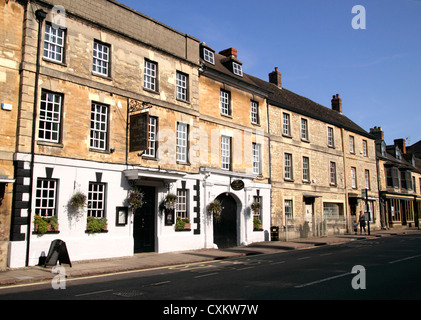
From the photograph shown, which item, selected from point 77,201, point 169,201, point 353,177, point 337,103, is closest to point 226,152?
point 169,201

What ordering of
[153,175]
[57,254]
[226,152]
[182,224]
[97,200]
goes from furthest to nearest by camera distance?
[226,152] → [182,224] → [153,175] → [97,200] → [57,254]

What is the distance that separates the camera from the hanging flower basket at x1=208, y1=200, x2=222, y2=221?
64.0 ft

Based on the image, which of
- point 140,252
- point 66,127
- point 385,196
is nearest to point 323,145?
point 385,196

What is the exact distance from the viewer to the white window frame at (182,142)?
18891mm

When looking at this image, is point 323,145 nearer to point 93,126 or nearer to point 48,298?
point 93,126

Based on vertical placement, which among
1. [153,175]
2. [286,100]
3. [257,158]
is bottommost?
[153,175]

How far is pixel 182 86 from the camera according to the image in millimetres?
19516

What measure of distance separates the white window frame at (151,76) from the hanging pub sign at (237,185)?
265 inches

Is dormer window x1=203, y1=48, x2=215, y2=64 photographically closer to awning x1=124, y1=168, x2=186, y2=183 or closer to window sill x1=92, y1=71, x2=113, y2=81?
window sill x1=92, y1=71, x2=113, y2=81

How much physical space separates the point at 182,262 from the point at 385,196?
2978 centimetres

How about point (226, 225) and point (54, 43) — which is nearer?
point (54, 43)

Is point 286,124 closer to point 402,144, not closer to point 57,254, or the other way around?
point 57,254

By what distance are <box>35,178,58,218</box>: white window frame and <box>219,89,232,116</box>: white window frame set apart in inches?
438

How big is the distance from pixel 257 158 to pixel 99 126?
1136 centimetres
